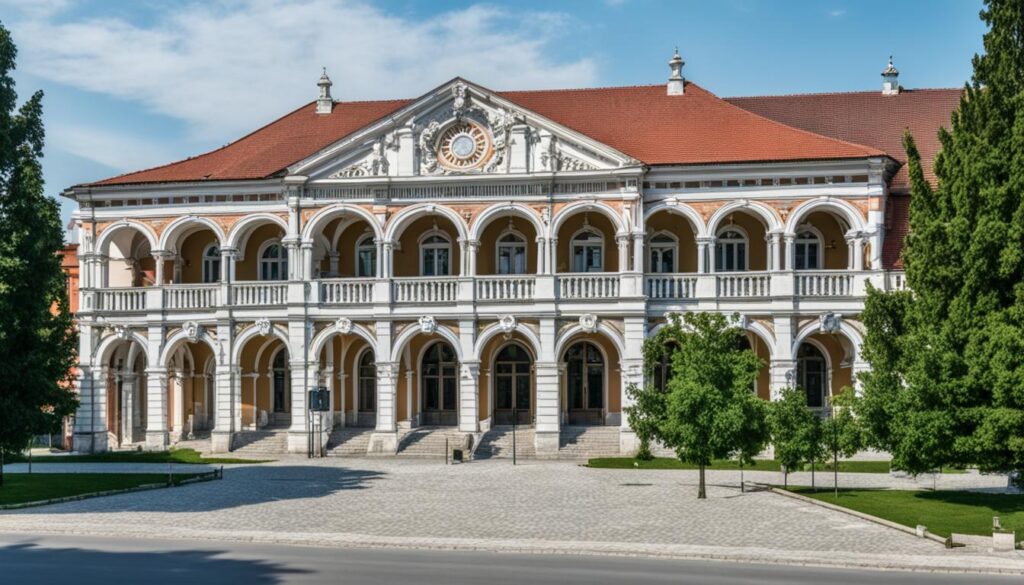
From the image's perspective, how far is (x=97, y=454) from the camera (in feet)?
134

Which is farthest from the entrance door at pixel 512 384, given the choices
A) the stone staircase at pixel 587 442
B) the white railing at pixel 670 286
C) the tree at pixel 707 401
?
the tree at pixel 707 401

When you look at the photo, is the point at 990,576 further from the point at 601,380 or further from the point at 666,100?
the point at 666,100

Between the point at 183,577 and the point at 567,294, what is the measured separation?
77.2ft

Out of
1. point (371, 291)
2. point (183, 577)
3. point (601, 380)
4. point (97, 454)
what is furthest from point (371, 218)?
point (183, 577)

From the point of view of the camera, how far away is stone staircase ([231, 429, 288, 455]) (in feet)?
132

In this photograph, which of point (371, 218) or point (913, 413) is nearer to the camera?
point (913, 413)

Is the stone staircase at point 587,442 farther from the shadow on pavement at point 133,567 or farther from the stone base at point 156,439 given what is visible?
the shadow on pavement at point 133,567

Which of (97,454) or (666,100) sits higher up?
(666,100)

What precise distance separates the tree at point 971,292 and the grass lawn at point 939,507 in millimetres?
943

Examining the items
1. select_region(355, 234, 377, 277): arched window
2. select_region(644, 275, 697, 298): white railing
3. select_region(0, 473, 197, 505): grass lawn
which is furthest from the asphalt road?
select_region(355, 234, 377, 277): arched window

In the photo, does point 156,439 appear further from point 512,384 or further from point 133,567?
point 133,567

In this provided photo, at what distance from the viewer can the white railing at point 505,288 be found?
3925 centimetres

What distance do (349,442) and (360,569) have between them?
23.0m

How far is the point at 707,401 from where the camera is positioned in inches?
1040
